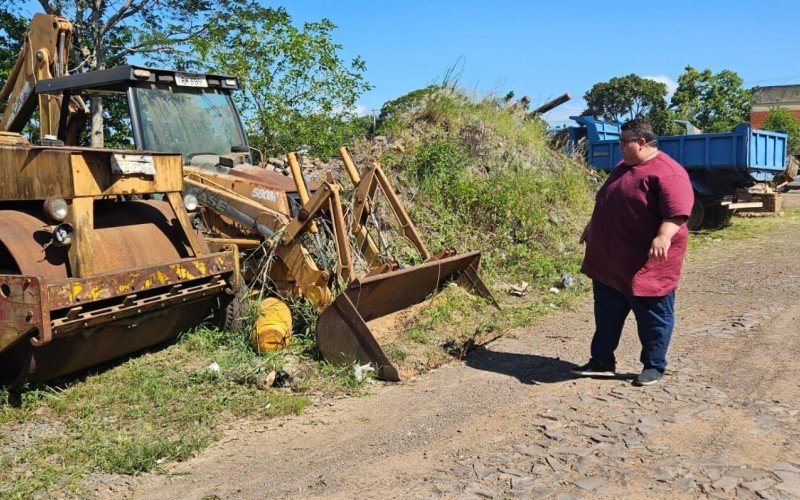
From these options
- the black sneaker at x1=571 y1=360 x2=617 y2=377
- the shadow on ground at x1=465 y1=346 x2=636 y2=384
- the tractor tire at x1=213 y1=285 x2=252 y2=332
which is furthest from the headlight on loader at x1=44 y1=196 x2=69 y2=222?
the black sneaker at x1=571 y1=360 x2=617 y2=377

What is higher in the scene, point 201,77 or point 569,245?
point 201,77

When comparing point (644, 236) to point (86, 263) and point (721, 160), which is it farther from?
point (721, 160)

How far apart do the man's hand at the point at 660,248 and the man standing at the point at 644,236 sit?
2 centimetres

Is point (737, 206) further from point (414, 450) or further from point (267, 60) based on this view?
point (414, 450)

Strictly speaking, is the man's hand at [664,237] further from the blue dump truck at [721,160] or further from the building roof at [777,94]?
the building roof at [777,94]

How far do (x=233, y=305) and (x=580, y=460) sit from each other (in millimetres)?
3401

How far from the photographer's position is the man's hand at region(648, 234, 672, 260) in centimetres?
473

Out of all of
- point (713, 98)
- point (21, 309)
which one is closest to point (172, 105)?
point (21, 309)

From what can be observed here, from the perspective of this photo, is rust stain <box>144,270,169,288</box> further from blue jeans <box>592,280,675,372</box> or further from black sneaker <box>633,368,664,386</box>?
black sneaker <box>633,368,664,386</box>

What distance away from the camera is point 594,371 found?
5496 millimetres

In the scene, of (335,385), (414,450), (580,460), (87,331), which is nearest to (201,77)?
(87,331)

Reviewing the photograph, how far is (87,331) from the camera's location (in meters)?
5.09

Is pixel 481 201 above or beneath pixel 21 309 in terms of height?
above

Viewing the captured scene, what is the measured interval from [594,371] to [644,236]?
1133mm
